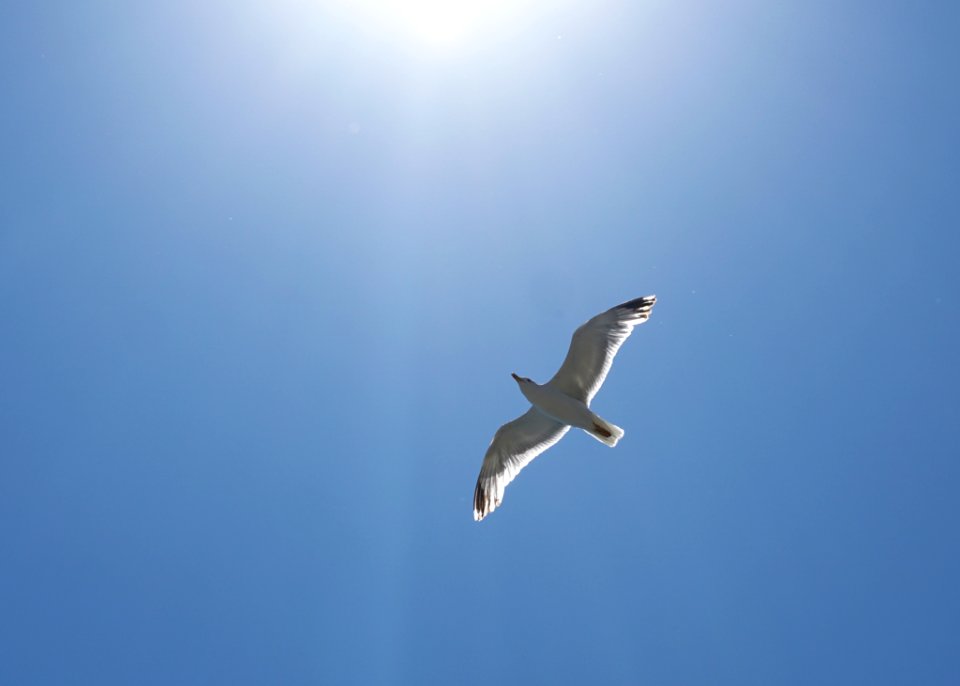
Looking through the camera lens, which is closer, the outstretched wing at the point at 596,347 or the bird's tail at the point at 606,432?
the bird's tail at the point at 606,432

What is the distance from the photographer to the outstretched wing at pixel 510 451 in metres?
13.9

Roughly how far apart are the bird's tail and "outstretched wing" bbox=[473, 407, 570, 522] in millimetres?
860

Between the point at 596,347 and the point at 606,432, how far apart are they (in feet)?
4.53

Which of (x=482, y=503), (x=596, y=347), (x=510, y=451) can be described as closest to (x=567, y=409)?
(x=596, y=347)

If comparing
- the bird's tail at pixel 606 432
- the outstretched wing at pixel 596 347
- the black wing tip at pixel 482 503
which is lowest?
the bird's tail at pixel 606 432

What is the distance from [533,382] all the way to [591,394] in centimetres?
→ 99

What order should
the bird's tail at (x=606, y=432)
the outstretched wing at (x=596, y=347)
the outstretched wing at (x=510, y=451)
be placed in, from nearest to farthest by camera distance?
the bird's tail at (x=606, y=432), the outstretched wing at (x=596, y=347), the outstretched wing at (x=510, y=451)

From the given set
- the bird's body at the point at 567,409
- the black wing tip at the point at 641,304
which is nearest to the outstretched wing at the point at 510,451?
the bird's body at the point at 567,409

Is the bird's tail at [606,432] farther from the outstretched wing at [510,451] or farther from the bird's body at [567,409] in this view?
the outstretched wing at [510,451]

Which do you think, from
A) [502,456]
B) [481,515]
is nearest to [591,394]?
[502,456]

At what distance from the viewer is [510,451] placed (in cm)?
1416

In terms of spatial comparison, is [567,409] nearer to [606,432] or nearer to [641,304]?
[606,432]

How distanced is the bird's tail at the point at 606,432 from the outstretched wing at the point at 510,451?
86 centimetres

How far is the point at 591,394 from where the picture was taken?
13.4 m
